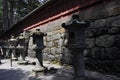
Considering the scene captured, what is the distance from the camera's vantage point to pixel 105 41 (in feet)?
23.4

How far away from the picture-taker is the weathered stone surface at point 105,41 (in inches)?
269

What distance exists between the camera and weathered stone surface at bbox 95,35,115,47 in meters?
6.84

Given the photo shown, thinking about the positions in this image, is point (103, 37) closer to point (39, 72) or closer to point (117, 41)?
point (117, 41)

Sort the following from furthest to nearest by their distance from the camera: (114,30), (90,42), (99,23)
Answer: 1. (90,42)
2. (99,23)
3. (114,30)

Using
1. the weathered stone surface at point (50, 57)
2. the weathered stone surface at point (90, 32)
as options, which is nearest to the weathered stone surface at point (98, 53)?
the weathered stone surface at point (90, 32)

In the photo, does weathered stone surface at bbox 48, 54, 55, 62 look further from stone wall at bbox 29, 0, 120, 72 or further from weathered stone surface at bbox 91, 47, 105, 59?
weathered stone surface at bbox 91, 47, 105, 59

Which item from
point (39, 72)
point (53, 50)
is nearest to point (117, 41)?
point (39, 72)

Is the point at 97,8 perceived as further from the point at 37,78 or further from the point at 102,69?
the point at 37,78

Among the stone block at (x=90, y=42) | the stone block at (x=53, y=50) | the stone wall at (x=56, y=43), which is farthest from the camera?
the stone block at (x=53, y=50)

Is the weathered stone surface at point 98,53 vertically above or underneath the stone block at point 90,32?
underneath

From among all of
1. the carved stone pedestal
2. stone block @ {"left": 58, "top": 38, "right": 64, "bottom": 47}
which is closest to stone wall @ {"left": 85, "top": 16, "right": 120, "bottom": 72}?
the carved stone pedestal

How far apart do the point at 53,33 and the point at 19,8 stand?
62.8 ft

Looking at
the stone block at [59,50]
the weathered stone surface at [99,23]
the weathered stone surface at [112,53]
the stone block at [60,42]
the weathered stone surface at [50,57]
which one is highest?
the weathered stone surface at [99,23]

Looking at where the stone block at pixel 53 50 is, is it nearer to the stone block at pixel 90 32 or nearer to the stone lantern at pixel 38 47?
the stone lantern at pixel 38 47
